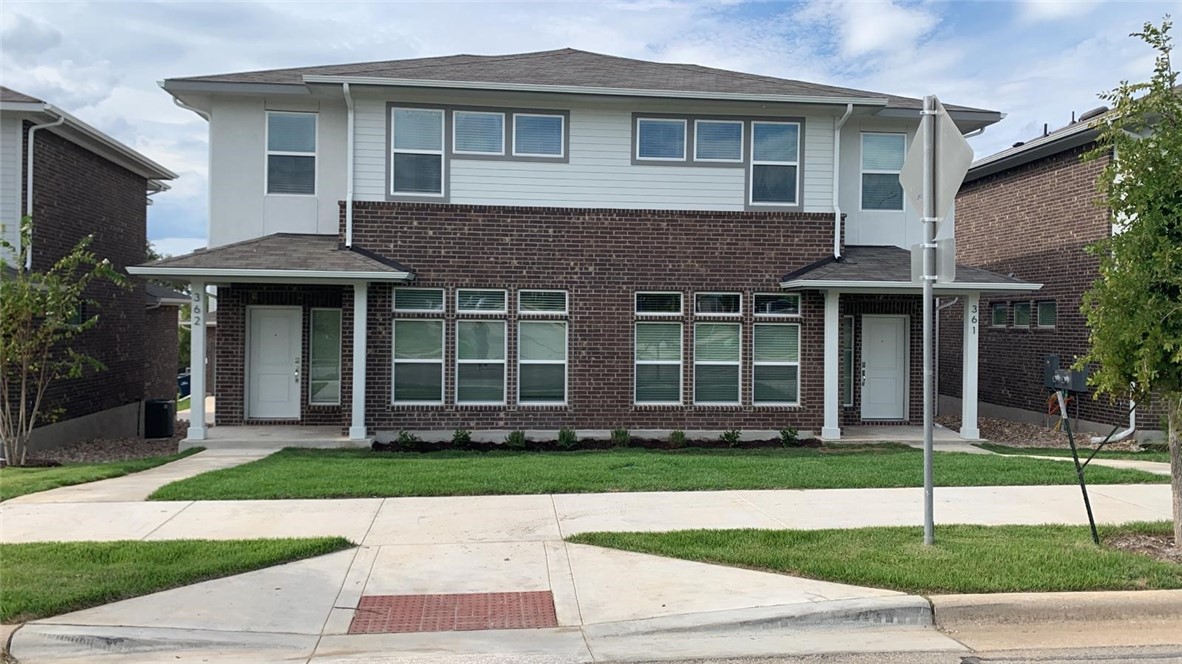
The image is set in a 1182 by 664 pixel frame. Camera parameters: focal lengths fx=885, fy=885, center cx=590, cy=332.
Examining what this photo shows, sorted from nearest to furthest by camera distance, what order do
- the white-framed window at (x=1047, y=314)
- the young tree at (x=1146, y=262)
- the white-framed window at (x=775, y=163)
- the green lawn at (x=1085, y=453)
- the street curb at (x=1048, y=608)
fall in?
the street curb at (x=1048, y=608)
the young tree at (x=1146, y=262)
the green lawn at (x=1085, y=453)
the white-framed window at (x=775, y=163)
the white-framed window at (x=1047, y=314)

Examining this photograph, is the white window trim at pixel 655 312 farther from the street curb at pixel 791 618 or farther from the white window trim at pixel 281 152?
the street curb at pixel 791 618

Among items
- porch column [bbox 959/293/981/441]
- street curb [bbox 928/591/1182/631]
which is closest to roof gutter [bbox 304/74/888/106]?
porch column [bbox 959/293/981/441]

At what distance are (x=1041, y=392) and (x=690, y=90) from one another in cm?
991

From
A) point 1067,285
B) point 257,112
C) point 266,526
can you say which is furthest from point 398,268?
point 1067,285

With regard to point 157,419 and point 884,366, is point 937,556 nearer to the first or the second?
point 884,366

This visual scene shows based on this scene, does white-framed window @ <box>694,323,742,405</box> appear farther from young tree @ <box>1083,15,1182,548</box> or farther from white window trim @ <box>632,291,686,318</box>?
young tree @ <box>1083,15,1182,548</box>

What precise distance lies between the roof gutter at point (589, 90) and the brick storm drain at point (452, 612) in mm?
10107

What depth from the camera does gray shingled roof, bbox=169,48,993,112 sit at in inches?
596

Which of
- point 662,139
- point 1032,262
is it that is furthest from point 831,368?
point 1032,262

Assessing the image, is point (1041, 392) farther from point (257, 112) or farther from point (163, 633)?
point (163, 633)

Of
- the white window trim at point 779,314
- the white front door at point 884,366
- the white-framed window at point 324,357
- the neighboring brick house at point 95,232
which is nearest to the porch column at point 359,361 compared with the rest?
the white-framed window at point 324,357

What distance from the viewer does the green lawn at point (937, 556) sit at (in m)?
6.38

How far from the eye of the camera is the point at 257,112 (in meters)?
15.7

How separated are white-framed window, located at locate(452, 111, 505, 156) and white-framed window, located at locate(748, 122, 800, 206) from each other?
4.47m
